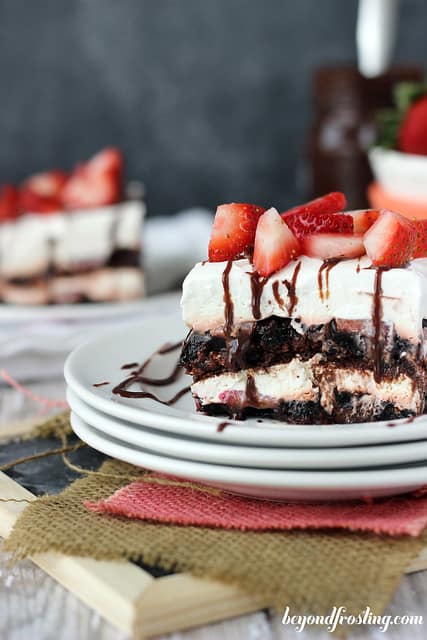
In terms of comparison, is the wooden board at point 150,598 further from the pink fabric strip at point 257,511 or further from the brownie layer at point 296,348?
the brownie layer at point 296,348

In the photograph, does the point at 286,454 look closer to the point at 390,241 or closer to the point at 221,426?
the point at 221,426

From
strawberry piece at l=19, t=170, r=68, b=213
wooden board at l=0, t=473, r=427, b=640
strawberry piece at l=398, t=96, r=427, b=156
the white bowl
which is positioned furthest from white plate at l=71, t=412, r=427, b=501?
strawberry piece at l=19, t=170, r=68, b=213

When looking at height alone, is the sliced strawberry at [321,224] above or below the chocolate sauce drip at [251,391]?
above

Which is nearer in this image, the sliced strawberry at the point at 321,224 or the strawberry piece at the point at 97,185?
the sliced strawberry at the point at 321,224

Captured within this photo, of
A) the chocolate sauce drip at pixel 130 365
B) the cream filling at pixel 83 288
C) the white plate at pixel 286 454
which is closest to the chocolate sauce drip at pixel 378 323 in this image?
the white plate at pixel 286 454

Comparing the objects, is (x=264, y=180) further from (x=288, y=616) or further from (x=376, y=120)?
(x=288, y=616)

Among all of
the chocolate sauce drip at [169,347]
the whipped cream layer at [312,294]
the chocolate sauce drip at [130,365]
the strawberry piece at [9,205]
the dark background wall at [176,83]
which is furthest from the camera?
the dark background wall at [176,83]

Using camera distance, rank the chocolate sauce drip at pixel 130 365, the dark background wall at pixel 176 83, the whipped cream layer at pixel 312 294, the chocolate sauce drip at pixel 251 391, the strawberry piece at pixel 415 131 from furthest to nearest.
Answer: the dark background wall at pixel 176 83 < the strawberry piece at pixel 415 131 < the chocolate sauce drip at pixel 130 365 < the chocolate sauce drip at pixel 251 391 < the whipped cream layer at pixel 312 294

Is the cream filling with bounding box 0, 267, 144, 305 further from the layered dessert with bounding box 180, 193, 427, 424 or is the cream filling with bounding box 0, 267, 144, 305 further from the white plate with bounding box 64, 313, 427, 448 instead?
the layered dessert with bounding box 180, 193, 427, 424
